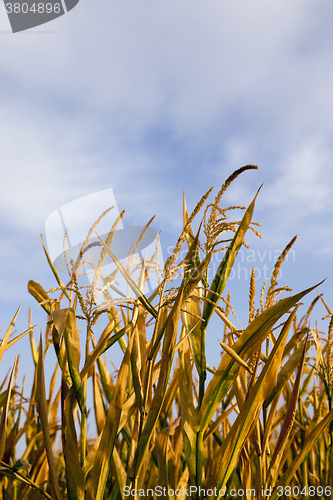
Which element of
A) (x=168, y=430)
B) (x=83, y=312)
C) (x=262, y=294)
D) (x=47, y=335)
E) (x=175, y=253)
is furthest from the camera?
(x=47, y=335)

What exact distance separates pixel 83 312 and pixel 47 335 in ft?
2.42

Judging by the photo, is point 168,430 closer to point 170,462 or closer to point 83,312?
point 170,462

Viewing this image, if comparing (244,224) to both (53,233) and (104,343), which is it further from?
(53,233)

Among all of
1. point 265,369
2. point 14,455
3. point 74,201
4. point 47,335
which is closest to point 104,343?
point 265,369

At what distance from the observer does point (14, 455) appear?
6.09ft

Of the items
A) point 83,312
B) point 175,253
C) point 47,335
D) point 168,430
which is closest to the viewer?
point 175,253

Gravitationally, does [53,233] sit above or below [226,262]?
above

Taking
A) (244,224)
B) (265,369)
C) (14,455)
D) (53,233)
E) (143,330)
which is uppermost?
(53,233)

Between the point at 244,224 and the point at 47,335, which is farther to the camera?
the point at 47,335

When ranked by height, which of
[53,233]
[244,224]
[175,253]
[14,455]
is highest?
[53,233]

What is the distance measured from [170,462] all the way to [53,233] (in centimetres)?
91

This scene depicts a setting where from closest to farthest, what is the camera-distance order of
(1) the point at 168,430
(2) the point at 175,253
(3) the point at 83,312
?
(2) the point at 175,253 < (3) the point at 83,312 < (1) the point at 168,430

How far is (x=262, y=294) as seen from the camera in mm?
1037

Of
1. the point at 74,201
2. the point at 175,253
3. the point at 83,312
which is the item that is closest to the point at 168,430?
the point at 83,312
